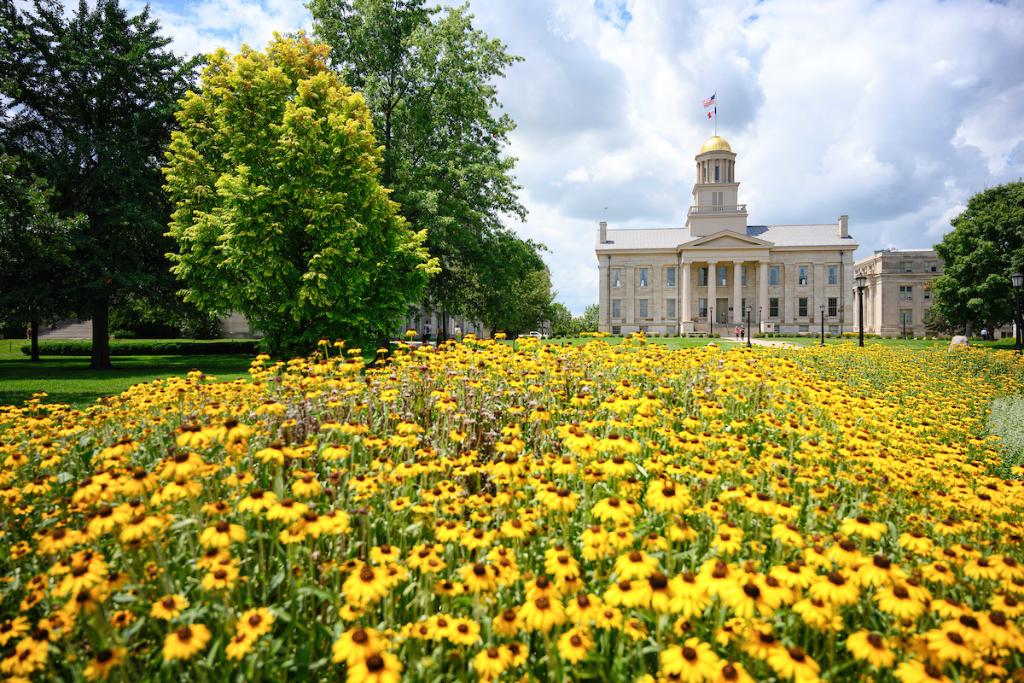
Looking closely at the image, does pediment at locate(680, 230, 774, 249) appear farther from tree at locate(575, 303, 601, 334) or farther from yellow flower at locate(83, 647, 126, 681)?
yellow flower at locate(83, 647, 126, 681)

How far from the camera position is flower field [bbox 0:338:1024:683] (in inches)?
89.5

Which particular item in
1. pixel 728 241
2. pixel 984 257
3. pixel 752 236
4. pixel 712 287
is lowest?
pixel 984 257

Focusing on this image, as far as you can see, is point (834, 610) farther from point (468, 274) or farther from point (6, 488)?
point (468, 274)

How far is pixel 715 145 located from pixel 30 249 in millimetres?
65005

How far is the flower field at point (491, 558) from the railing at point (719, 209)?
61953 mm

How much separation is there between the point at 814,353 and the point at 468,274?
14.6 meters

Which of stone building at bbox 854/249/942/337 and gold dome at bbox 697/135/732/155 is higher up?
gold dome at bbox 697/135/732/155

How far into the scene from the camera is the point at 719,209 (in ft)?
204

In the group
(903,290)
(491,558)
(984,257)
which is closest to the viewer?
(491,558)

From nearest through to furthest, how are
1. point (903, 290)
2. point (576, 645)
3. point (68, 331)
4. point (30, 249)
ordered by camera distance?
point (576, 645) → point (30, 249) → point (68, 331) → point (903, 290)

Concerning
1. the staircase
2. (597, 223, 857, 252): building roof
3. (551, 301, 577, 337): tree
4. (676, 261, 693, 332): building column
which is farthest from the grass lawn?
(597, 223, 857, 252): building roof

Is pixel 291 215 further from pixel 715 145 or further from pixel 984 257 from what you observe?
pixel 715 145

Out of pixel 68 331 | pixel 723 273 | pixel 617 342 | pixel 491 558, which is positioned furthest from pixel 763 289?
pixel 68 331

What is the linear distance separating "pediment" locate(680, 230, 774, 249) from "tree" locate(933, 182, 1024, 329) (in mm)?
20877
